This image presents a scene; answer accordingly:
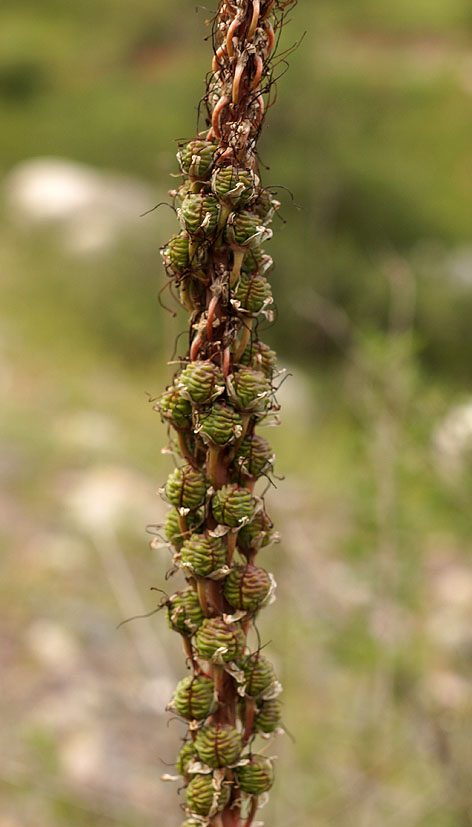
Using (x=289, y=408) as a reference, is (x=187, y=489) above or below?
below

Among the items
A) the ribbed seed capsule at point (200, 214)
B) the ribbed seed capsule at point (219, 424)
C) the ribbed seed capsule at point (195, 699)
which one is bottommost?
the ribbed seed capsule at point (195, 699)

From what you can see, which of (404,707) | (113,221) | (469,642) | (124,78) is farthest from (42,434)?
(124,78)

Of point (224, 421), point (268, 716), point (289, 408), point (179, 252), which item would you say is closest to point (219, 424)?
point (224, 421)

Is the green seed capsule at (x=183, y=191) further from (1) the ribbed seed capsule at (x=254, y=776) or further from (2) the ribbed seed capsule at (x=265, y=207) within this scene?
(1) the ribbed seed capsule at (x=254, y=776)

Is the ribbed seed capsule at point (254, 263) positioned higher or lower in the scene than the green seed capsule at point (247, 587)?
higher

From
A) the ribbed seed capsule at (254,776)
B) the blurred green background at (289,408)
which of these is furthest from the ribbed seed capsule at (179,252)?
the blurred green background at (289,408)

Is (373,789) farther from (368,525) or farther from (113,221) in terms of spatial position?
(113,221)

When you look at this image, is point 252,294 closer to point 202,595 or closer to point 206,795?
point 202,595
